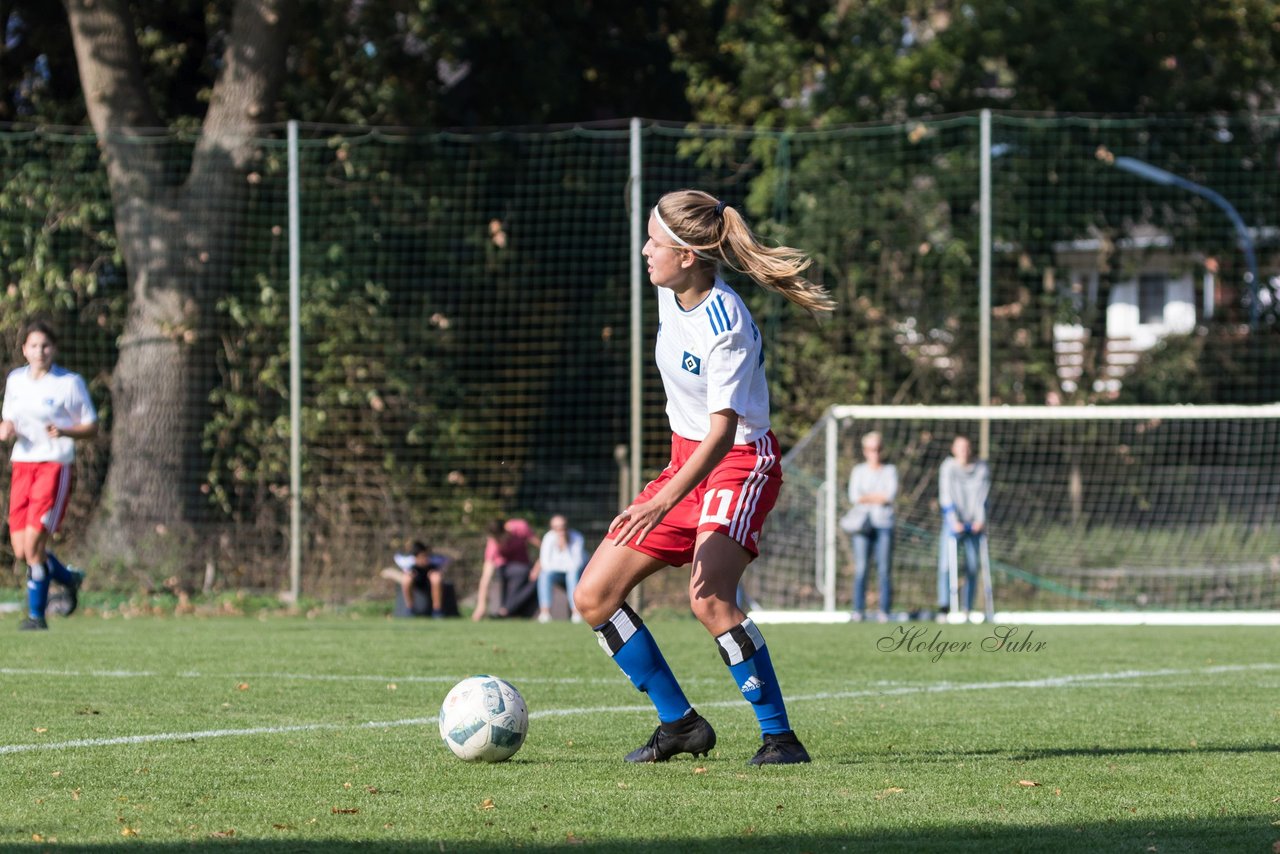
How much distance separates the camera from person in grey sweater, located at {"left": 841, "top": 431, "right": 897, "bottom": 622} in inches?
621

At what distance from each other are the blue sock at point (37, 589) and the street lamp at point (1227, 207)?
501 inches

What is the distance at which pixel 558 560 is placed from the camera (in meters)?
16.3

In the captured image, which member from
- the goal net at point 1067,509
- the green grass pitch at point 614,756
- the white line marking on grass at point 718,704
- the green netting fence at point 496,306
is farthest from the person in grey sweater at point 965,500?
the white line marking on grass at point 718,704

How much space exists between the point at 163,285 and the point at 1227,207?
38.6ft

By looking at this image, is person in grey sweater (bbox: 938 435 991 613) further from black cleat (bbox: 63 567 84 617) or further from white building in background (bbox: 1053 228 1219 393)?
black cleat (bbox: 63 567 84 617)

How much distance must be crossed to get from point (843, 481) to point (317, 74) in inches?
331

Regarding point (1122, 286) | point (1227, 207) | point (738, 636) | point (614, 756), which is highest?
point (1227, 207)

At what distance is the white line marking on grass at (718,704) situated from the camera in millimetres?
6120

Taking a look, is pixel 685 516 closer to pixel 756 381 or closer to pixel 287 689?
pixel 756 381

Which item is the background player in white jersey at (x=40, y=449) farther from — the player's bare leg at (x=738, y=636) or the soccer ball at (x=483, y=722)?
the player's bare leg at (x=738, y=636)

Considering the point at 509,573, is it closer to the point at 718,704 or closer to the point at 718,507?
the point at 718,704

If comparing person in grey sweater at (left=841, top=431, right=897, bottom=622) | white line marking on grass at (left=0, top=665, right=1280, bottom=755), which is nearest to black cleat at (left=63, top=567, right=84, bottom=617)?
white line marking on grass at (left=0, top=665, right=1280, bottom=755)

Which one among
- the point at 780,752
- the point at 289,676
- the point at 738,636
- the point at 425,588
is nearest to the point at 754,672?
the point at 738,636

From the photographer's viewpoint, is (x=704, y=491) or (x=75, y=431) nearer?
(x=704, y=491)
